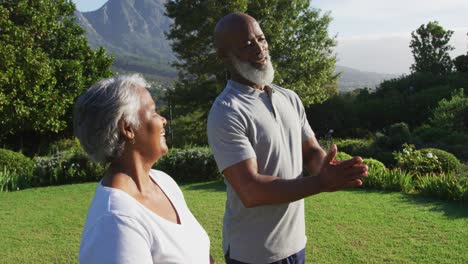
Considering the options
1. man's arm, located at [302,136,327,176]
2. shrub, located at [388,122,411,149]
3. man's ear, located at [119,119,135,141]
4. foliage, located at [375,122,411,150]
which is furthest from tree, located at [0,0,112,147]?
man's ear, located at [119,119,135,141]

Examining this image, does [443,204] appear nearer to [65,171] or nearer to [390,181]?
[390,181]

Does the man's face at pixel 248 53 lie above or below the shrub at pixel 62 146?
above

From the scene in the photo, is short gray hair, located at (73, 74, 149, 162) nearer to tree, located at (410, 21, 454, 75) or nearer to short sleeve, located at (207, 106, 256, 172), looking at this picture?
Result: short sleeve, located at (207, 106, 256, 172)

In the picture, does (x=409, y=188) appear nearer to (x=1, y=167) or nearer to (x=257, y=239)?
(x=257, y=239)

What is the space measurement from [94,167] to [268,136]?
33.2 feet

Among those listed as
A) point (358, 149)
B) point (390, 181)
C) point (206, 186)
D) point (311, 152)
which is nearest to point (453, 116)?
point (358, 149)

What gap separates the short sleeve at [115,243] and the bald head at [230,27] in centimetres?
120

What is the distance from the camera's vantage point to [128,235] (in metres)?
1.31

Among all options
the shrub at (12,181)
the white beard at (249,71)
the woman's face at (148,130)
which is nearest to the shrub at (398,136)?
the shrub at (12,181)

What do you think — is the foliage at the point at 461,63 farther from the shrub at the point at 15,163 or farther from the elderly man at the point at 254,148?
the elderly man at the point at 254,148

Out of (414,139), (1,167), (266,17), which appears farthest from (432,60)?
(1,167)

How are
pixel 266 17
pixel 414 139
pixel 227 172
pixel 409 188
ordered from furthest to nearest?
pixel 266 17 < pixel 414 139 < pixel 409 188 < pixel 227 172

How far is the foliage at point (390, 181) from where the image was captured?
830 cm

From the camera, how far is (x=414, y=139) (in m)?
12.5
